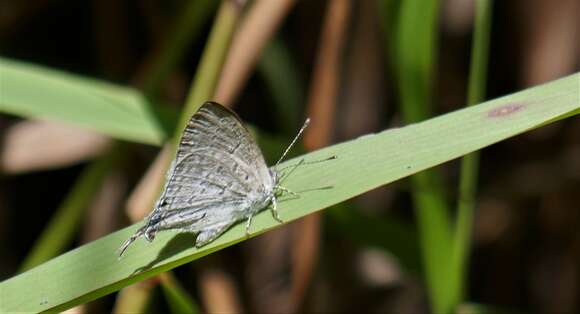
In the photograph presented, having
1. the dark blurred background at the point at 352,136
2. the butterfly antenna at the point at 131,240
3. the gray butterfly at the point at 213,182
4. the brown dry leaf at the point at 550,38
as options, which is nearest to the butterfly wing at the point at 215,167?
the gray butterfly at the point at 213,182

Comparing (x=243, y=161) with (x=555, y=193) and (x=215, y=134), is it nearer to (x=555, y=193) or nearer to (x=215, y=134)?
(x=215, y=134)

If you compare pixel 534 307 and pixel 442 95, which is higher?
pixel 442 95

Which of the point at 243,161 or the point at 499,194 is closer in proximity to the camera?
the point at 243,161

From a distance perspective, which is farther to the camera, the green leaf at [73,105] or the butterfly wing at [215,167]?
the green leaf at [73,105]

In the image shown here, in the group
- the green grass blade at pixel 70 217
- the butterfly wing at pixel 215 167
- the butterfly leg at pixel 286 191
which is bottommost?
the butterfly leg at pixel 286 191

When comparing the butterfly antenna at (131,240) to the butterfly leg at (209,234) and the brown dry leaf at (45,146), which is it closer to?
the butterfly leg at (209,234)

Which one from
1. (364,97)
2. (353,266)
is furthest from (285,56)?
(353,266)
